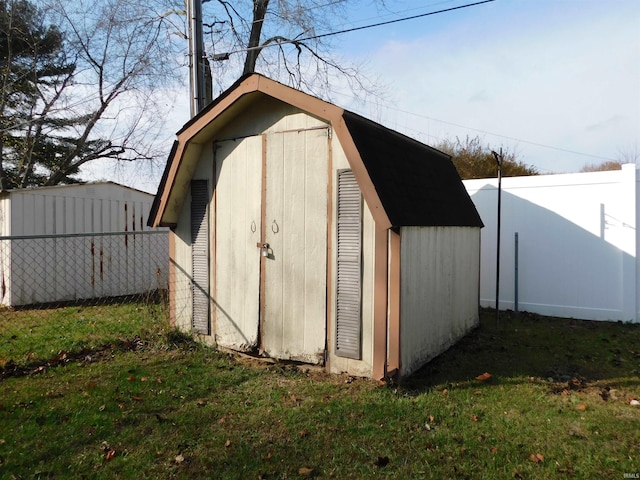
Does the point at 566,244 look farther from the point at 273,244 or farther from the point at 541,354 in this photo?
the point at 273,244

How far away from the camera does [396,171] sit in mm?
5012

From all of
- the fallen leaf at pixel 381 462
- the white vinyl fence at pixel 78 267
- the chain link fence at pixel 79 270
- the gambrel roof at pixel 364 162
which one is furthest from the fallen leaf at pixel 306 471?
the white vinyl fence at pixel 78 267

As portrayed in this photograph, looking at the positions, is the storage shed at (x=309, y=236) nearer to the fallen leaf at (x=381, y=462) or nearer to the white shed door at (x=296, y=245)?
the white shed door at (x=296, y=245)

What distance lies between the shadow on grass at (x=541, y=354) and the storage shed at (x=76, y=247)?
18.8 ft

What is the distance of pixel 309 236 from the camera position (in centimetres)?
500

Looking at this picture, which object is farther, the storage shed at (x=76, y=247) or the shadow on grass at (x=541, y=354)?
the storage shed at (x=76, y=247)

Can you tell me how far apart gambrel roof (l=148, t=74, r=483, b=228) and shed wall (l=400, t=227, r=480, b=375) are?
0.75 ft

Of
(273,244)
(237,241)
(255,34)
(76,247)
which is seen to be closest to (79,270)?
(76,247)

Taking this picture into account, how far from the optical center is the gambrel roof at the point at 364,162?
174 inches

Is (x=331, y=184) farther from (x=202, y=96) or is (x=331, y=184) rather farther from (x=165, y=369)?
(x=202, y=96)

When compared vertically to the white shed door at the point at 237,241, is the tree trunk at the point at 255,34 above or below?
above

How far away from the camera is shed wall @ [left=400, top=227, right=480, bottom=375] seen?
461 centimetres

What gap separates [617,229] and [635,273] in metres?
0.86

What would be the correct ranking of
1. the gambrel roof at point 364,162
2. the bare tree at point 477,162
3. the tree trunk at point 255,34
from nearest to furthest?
the gambrel roof at point 364,162
the tree trunk at point 255,34
the bare tree at point 477,162
